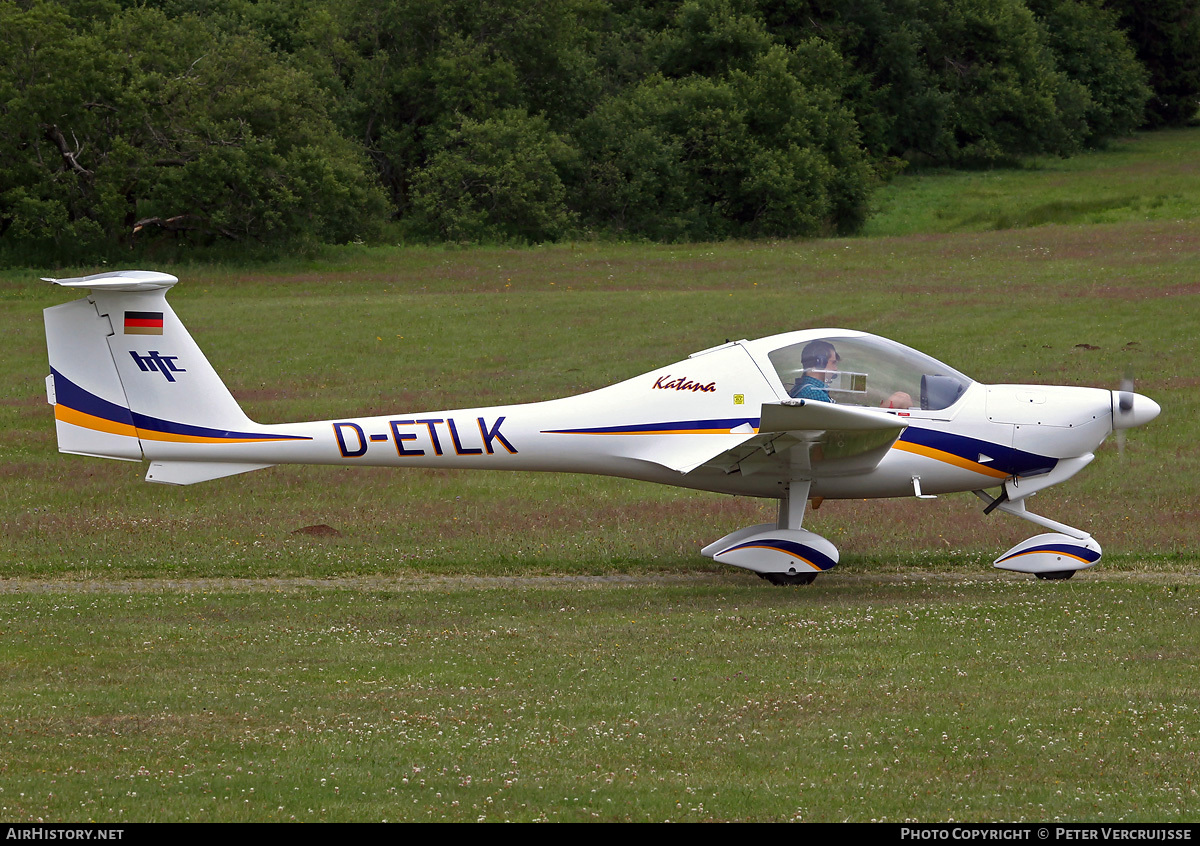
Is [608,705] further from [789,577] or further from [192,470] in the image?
[192,470]

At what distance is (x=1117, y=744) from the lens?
7879 mm

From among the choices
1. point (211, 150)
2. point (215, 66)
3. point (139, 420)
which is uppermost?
point (215, 66)

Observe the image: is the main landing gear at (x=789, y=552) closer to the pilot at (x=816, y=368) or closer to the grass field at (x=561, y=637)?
the grass field at (x=561, y=637)

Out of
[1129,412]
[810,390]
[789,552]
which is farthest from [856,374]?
[1129,412]

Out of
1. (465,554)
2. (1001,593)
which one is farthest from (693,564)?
(1001,593)

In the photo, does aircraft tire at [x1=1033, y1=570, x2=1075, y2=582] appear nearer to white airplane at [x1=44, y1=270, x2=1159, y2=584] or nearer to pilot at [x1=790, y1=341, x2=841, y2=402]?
white airplane at [x1=44, y1=270, x2=1159, y2=584]

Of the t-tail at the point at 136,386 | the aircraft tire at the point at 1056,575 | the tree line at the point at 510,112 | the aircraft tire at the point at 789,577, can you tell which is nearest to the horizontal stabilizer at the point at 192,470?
the t-tail at the point at 136,386

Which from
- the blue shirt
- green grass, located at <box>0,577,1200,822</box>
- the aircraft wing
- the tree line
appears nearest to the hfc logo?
green grass, located at <box>0,577,1200,822</box>

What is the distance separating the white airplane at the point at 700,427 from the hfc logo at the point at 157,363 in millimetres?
14

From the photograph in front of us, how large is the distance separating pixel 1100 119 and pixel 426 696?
8132 centimetres

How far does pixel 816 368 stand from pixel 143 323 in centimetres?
667

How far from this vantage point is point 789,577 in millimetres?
13578

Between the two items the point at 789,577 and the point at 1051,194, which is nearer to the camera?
the point at 789,577

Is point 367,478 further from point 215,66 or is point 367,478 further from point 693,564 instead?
point 215,66
